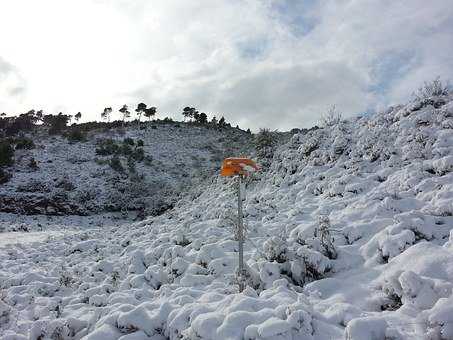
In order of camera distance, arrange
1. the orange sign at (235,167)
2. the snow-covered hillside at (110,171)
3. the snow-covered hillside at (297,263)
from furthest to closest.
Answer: the snow-covered hillside at (110,171), the orange sign at (235,167), the snow-covered hillside at (297,263)

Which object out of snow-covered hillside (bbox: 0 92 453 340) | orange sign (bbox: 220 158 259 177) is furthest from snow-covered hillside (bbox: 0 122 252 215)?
orange sign (bbox: 220 158 259 177)

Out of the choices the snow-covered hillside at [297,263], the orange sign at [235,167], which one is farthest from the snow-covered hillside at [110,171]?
the orange sign at [235,167]

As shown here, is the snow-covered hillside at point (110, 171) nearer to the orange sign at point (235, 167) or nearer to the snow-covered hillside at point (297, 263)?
the snow-covered hillside at point (297, 263)

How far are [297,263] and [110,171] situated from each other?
71.7 feet

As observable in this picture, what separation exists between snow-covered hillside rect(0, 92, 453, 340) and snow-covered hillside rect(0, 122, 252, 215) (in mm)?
Answer: 9032

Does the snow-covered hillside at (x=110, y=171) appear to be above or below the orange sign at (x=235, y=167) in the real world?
above

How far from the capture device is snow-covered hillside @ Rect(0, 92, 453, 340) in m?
4.38

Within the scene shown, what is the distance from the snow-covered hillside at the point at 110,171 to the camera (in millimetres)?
21016

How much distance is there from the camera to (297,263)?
19.6ft

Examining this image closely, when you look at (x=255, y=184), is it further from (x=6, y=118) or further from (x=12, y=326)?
(x=6, y=118)

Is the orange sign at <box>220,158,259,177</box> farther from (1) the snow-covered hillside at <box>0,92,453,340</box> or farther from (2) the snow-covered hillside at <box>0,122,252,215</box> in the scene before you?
(2) the snow-covered hillside at <box>0,122,252,215</box>

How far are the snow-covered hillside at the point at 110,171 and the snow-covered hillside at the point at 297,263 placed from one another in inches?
356

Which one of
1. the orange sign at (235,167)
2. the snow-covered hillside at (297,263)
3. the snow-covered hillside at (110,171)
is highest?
the snow-covered hillside at (110,171)

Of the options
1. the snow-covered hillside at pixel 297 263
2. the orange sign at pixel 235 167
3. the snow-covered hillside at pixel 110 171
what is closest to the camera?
the snow-covered hillside at pixel 297 263
